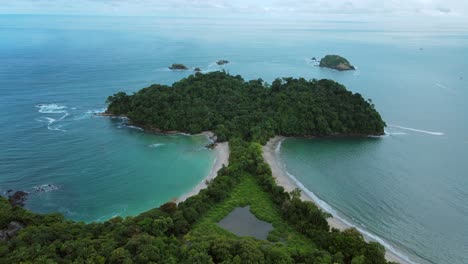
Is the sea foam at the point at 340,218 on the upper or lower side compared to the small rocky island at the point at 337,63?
lower

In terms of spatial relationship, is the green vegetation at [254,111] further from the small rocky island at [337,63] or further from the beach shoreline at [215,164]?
the small rocky island at [337,63]

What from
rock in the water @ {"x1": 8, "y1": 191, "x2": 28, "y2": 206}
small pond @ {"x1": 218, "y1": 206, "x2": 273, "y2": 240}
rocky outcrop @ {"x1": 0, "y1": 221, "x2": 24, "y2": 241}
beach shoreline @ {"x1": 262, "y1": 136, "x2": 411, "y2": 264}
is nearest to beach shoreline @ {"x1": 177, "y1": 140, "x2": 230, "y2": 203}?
beach shoreline @ {"x1": 262, "y1": 136, "x2": 411, "y2": 264}

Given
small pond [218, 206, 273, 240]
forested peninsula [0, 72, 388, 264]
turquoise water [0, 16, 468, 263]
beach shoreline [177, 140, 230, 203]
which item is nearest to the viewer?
forested peninsula [0, 72, 388, 264]

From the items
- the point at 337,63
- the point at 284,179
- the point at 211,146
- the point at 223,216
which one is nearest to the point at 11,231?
the point at 223,216

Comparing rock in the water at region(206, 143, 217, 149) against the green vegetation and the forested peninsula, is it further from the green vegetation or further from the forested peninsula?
the forested peninsula

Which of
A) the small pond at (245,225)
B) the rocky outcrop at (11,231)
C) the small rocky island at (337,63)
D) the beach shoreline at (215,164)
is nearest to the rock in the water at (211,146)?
the beach shoreline at (215,164)

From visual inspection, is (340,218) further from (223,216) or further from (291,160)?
(291,160)
